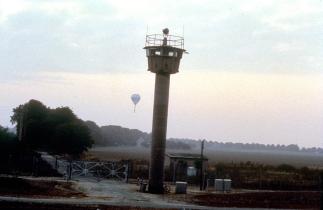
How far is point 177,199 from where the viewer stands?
38.6 meters

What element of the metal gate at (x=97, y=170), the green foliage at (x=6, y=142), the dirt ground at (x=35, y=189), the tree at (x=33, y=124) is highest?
the tree at (x=33, y=124)

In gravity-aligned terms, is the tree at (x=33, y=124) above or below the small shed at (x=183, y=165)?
above

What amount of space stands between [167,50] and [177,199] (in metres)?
12.3

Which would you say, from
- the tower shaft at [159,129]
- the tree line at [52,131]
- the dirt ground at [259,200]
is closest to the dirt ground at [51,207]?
the dirt ground at [259,200]

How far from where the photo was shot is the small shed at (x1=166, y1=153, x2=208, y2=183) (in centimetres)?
5425

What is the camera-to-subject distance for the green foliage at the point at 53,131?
7950 cm

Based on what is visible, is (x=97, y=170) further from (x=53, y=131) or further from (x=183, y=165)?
(x=53, y=131)

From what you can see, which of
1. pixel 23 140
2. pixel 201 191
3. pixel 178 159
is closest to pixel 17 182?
pixel 201 191

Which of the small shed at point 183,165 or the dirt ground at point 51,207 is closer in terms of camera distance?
the dirt ground at point 51,207

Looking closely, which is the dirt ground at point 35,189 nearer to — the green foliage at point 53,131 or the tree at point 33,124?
the green foliage at point 53,131

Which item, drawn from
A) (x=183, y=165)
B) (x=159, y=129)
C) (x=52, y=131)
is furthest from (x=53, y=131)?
(x=159, y=129)

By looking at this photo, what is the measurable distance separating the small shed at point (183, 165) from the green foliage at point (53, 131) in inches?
1070

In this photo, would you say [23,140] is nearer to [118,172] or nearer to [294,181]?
[118,172]

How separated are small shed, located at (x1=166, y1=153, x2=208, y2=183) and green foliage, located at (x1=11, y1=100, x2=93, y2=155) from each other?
27177mm
